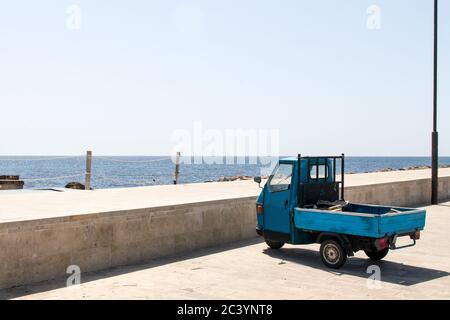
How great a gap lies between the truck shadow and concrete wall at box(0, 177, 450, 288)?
1.36 m

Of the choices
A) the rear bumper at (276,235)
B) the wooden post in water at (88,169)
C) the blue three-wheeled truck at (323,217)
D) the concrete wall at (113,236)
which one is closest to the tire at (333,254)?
the blue three-wheeled truck at (323,217)

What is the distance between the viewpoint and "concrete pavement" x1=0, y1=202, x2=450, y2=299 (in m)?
8.01

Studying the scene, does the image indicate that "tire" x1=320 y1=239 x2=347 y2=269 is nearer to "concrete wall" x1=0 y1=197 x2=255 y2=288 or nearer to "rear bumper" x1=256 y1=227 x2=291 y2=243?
"rear bumper" x1=256 y1=227 x2=291 y2=243

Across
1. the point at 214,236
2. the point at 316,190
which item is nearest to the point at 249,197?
the point at 214,236

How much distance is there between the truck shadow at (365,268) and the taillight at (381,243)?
0.46 meters

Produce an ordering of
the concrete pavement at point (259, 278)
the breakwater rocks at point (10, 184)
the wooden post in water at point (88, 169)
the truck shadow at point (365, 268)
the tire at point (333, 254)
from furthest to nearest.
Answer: the breakwater rocks at point (10, 184) → the wooden post in water at point (88, 169) → the tire at point (333, 254) → the truck shadow at point (365, 268) → the concrete pavement at point (259, 278)

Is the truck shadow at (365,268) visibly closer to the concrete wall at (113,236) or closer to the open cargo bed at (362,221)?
the open cargo bed at (362,221)

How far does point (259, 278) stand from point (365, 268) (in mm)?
2047

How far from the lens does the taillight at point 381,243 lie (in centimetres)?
920

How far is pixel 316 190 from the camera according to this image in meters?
10.8

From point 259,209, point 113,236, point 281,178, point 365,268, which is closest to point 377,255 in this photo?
point 365,268

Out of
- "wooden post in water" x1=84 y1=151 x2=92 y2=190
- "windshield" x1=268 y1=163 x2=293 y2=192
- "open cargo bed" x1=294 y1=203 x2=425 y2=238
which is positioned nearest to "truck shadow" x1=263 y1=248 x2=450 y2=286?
"open cargo bed" x1=294 y1=203 x2=425 y2=238
